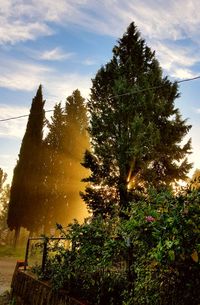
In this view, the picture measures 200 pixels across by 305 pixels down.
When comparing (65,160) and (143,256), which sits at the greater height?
(65,160)

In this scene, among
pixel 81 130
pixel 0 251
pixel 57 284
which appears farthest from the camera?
pixel 81 130

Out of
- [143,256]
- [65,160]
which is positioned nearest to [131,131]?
[143,256]

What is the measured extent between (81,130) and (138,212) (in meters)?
32.2

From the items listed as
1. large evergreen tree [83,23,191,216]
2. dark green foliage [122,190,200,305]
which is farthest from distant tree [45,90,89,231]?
dark green foliage [122,190,200,305]

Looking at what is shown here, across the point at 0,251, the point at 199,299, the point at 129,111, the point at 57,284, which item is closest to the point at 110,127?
the point at 129,111

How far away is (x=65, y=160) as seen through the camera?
114 ft

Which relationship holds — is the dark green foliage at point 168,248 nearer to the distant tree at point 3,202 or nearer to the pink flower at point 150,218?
the pink flower at point 150,218

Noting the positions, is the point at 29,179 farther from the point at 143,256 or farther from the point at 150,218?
the point at 150,218

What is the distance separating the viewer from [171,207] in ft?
12.1

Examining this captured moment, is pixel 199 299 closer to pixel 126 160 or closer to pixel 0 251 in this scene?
pixel 126 160

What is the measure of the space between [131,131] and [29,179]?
1836cm

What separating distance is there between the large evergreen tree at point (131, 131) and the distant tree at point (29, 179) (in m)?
14.1

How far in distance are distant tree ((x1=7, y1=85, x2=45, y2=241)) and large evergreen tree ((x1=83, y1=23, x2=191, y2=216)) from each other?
46.2ft

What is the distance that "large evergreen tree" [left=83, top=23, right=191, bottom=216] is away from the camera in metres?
15.6
